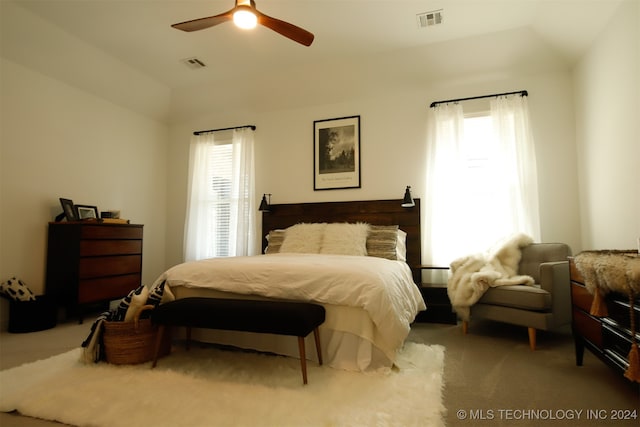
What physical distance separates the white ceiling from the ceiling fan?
67cm

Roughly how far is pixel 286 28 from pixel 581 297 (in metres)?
2.70

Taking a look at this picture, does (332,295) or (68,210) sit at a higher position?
(68,210)

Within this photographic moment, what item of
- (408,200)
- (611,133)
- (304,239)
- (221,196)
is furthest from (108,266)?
(611,133)

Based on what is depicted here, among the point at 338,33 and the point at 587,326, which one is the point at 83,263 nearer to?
the point at 338,33

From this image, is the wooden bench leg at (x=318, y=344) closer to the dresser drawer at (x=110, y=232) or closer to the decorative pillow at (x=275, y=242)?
the decorative pillow at (x=275, y=242)

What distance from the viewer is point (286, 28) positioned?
248 centimetres

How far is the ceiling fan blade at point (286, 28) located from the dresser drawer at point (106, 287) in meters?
3.10

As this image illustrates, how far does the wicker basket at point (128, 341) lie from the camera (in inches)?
88.0

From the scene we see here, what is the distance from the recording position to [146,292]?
2.40m

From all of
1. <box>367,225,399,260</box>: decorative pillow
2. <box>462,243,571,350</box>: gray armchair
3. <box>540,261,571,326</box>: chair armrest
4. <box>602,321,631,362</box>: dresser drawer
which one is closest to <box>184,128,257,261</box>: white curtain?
<box>367,225,399,260</box>: decorative pillow

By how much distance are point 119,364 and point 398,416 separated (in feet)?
5.99

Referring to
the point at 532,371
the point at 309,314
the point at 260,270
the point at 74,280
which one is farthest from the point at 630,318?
the point at 74,280

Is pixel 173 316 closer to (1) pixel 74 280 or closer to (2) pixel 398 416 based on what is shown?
(2) pixel 398 416

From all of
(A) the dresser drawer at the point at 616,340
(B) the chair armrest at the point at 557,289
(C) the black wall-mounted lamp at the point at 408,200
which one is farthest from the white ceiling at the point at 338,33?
(A) the dresser drawer at the point at 616,340
